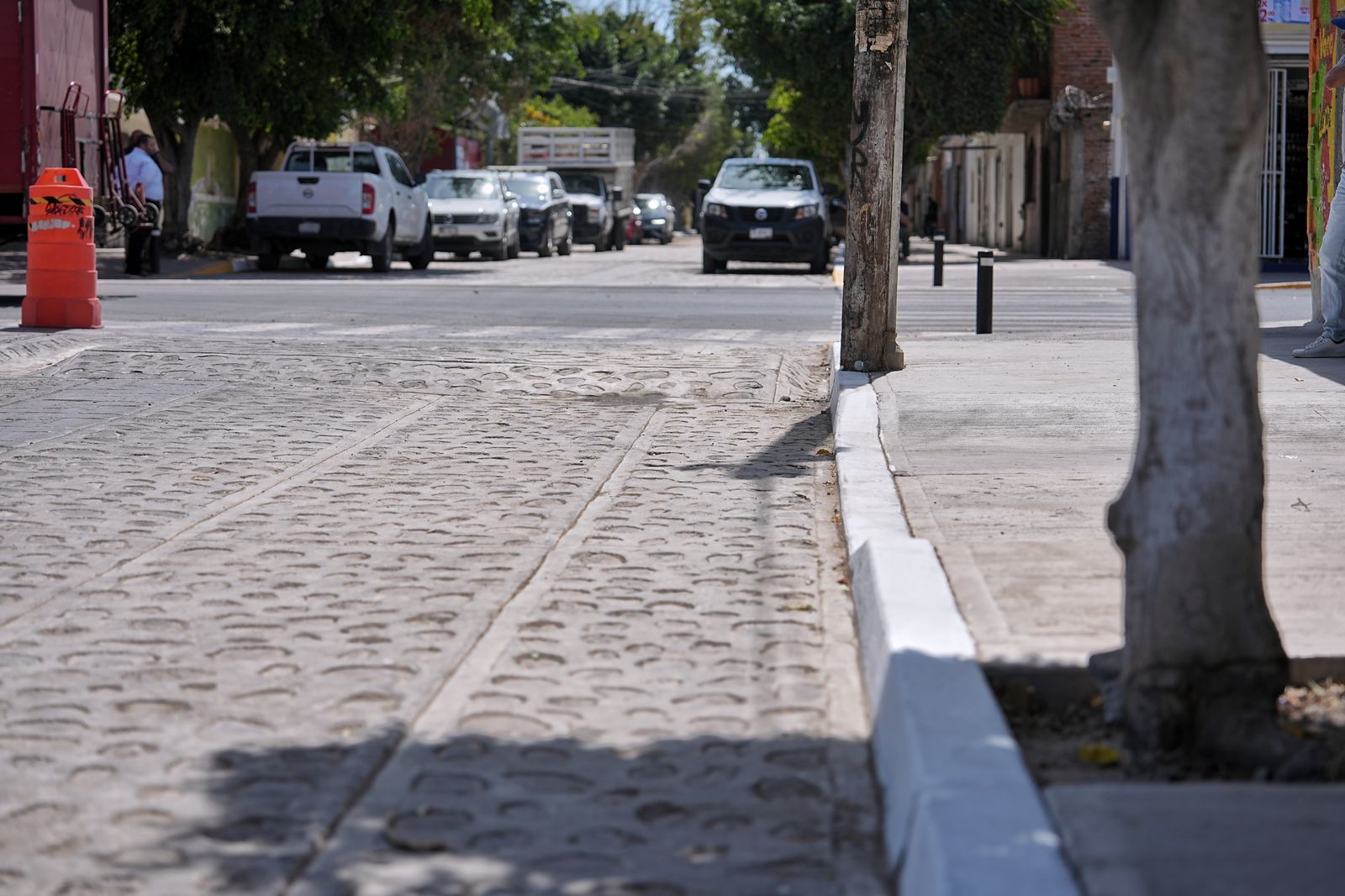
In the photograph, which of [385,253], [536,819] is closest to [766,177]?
[385,253]

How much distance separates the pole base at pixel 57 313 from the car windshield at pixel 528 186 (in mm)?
24266

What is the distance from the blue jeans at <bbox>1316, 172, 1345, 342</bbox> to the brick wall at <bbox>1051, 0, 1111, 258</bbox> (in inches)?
1033

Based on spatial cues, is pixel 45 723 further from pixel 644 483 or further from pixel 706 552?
pixel 644 483

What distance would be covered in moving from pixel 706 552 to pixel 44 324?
893cm

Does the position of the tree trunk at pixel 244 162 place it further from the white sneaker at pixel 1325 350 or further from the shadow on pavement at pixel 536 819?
the shadow on pavement at pixel 536 819

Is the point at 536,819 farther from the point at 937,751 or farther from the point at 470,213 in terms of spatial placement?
the point at 470,213

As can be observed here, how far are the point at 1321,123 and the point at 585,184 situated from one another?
106ft

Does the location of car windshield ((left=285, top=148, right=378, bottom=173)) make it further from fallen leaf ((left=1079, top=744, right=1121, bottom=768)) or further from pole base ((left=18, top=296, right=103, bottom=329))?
fallen leaf ((left=1079, top=744, right=1121, bottom=768))

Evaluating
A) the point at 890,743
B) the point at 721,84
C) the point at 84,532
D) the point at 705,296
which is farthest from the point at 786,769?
the point at 721,84

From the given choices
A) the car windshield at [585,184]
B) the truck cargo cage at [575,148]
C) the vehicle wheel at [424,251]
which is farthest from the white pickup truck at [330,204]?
the truck cargo cage at [575,148]

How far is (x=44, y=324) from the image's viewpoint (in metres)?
13.6

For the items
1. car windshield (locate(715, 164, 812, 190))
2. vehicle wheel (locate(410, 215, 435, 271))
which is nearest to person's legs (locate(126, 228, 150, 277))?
vehicle wheel (locate(410, 215, 435, 271))

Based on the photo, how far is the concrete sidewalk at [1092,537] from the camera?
3.01 meters

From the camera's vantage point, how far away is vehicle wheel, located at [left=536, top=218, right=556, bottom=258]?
37.2m
